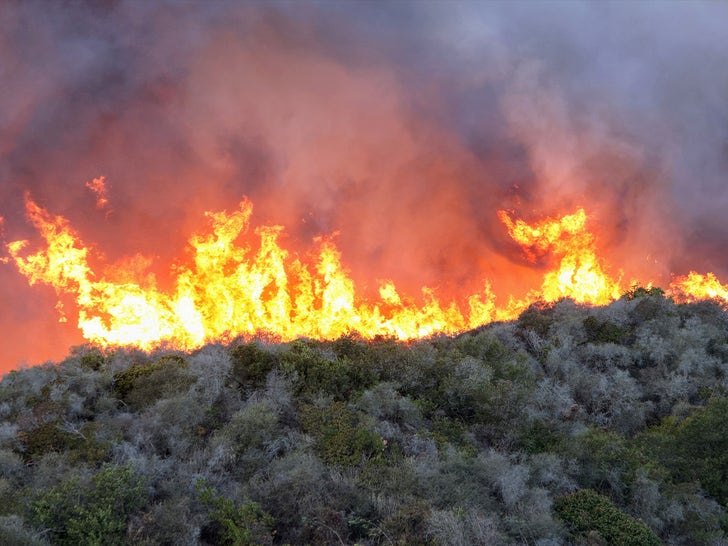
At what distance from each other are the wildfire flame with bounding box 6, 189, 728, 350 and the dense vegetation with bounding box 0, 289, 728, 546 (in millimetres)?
10304

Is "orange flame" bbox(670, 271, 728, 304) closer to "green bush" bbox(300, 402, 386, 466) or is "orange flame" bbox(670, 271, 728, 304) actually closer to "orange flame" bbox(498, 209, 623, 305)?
"orange flame" bbox(498, 209, 623, 305)

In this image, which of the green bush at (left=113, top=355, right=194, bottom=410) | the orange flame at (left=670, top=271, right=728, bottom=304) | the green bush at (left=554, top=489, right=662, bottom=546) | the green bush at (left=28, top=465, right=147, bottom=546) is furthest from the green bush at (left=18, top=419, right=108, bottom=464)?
the orange flame at (left=670, top=271, right=728, bottom=304)

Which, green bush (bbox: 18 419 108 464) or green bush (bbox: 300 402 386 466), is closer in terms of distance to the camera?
green bush (bbox: 18 419 108 464)

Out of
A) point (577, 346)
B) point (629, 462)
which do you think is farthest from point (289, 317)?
point (629, 462)

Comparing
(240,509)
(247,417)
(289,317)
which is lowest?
(240,509)

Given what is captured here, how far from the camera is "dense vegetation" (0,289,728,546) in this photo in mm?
12539

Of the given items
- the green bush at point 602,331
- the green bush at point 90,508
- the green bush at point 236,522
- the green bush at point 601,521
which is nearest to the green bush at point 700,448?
the green bush at point 601,521

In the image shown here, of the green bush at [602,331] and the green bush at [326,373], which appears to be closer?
the green bush at [326,373]

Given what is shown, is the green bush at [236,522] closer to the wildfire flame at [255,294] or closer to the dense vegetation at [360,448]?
the dense vegetation at [360,448]

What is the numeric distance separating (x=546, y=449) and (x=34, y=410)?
14.4 metres

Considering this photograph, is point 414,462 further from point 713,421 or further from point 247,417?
point 713,421

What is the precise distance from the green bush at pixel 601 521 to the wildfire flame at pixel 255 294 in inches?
664

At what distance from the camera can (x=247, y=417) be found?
52.7 feet

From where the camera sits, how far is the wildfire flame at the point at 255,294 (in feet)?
109
